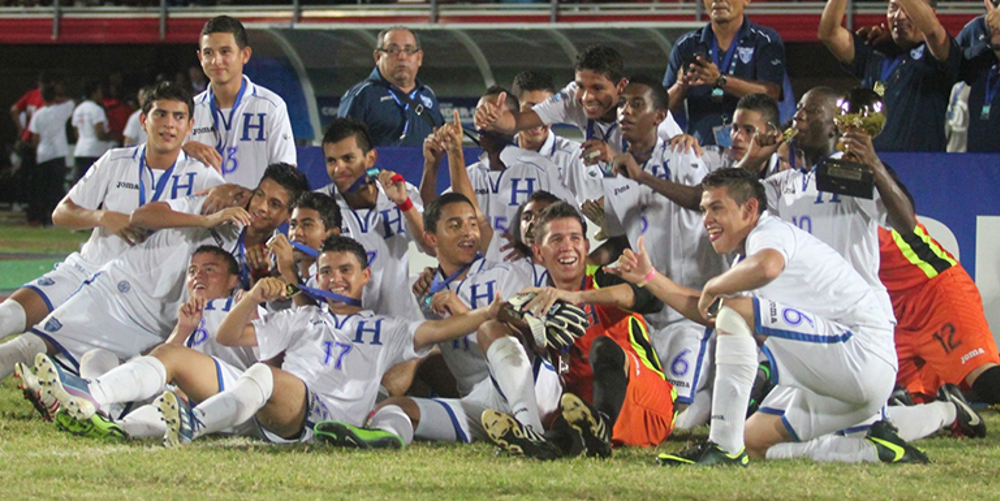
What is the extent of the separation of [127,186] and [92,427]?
6.17ft

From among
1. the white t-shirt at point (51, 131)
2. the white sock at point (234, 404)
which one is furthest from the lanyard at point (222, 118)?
the white t-shirt at point (51, 131)

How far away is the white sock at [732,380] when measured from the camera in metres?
4.71

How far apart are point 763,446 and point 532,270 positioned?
57.2 inches

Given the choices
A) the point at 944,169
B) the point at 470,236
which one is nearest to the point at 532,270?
the point at 470,236

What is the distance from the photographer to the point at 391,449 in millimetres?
5164

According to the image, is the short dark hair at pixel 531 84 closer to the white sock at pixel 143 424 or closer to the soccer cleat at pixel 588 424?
the soccer cleat at pixel 588 424

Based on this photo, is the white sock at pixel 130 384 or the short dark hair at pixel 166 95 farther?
the short dark hair at pixel 166 95

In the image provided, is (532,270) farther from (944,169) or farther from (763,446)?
(944,169)

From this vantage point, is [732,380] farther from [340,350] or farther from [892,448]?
[340,350]

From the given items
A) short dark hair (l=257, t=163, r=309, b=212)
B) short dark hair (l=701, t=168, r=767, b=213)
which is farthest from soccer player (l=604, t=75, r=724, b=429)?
short dark hair (l=257, t=163, r=309, b=212)

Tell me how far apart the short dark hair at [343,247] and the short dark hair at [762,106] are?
2.21 m

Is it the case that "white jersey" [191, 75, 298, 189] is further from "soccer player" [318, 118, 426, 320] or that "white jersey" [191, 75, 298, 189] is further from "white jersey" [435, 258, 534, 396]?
"white jersey" [435, 258, 534, 396]

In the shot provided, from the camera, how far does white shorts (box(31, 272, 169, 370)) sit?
6336 millimetres

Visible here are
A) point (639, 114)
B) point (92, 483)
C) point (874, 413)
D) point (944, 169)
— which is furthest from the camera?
point (944, 169)
